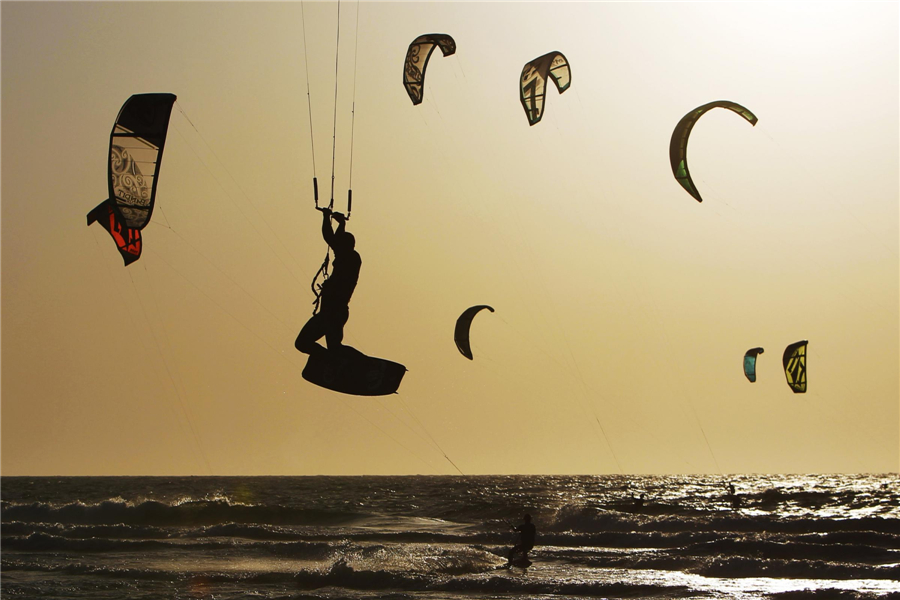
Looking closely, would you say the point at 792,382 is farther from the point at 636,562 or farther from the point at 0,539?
the point at 0,539

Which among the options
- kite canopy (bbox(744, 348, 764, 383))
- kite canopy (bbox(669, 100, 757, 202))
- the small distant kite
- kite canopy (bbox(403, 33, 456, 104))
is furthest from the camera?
kite canopy (bbox(744, 348, 764, 383))

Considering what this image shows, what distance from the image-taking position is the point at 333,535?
2067cm

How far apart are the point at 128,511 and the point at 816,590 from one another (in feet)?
64.0

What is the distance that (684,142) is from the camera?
530 inches

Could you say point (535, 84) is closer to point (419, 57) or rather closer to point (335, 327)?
point (419, 57)

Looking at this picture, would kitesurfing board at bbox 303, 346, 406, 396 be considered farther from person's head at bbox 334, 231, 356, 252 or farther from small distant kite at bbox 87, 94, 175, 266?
small distant kite at bbox 87, 94, 175, 266


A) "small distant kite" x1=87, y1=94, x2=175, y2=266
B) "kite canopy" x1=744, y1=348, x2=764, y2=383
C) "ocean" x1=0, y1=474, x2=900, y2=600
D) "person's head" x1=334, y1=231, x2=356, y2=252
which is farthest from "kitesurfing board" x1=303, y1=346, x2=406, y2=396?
"kite canopy" x1=744, y1=348, x2=764, y2=383

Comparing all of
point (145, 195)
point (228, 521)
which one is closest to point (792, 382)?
point (228, 521)

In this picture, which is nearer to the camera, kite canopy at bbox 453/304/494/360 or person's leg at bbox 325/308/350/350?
person's leg at bbox 325/308/350/350

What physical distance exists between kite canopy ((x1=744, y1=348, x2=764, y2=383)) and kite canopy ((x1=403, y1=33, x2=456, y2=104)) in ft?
43.0

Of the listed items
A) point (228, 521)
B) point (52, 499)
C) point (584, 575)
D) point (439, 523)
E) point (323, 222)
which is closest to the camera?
point (323, 222)

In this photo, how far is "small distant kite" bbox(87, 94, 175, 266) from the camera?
26.3ft

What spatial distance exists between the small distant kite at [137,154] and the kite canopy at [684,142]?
26.3 ft

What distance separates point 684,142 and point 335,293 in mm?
7900
